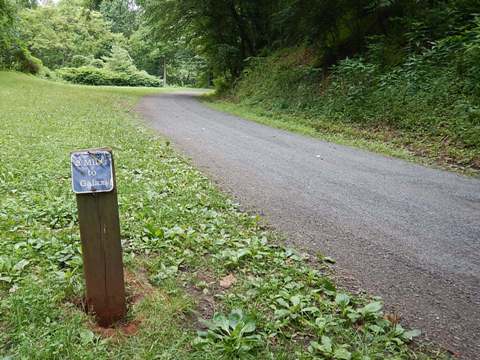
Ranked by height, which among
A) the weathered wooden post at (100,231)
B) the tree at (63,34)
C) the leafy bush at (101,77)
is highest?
the tree at (63,34)

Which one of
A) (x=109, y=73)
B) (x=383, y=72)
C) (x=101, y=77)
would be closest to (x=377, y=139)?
(x=383, y=72)

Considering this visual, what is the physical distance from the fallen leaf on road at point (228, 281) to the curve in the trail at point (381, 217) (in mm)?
910

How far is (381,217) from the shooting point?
4.46 m

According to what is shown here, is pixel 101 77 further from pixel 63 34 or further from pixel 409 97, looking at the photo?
pixel 409 97

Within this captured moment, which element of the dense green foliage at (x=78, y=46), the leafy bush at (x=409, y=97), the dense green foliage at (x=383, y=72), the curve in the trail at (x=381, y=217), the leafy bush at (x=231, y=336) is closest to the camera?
the leafy bush at (x=231, y=336)

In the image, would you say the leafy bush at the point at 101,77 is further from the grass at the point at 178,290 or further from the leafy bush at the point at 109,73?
the grass at the point at 178,290

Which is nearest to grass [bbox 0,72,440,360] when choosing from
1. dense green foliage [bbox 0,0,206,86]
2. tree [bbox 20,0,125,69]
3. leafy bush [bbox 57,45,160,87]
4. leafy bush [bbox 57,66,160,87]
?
dense green foliage [bbox 0,0,206,86]

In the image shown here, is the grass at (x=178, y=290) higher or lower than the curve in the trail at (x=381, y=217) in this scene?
higher

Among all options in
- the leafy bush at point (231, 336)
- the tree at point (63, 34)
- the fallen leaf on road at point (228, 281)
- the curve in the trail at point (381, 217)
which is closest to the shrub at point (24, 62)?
the tree at point (63, 34)

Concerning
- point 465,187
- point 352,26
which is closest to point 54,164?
point 465,187

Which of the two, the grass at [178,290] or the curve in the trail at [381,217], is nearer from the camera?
the grass at [178,290]

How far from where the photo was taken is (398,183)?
5.79 m

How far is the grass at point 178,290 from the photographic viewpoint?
2248mm

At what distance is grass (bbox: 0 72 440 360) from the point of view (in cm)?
225
